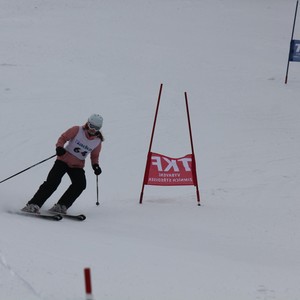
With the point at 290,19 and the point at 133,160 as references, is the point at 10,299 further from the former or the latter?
the point at 290,19

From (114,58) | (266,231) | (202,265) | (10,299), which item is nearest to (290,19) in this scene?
(114,58)

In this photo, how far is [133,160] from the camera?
1076 centimetres

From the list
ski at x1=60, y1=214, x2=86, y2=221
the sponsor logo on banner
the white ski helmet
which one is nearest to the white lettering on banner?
the sponsor logo on banner

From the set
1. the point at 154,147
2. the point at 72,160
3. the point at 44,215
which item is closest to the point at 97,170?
the point at 72,160

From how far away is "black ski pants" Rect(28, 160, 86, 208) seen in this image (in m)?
7.50

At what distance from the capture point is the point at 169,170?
8656 mm

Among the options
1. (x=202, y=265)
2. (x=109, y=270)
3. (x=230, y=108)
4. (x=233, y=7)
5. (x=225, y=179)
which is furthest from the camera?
(x=233, y=7)

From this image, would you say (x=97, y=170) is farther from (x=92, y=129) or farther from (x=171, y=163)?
(x=171, y=163)

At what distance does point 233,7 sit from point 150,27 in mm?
7247

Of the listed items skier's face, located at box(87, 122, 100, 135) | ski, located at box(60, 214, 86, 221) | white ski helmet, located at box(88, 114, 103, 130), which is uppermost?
white ski helmet, located at box(88, 114, 103, 130)

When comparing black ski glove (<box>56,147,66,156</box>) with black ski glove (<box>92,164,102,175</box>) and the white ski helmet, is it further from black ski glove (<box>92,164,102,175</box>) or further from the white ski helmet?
black ski glove (<box>92,164,102,175</box>)

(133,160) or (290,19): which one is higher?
(290,19)

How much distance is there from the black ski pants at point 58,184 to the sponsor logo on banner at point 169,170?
1223 millimetres

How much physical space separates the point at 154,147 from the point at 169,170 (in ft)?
9.50
